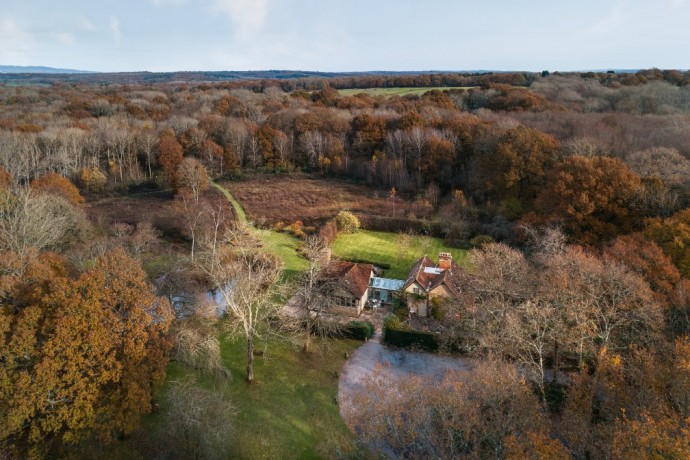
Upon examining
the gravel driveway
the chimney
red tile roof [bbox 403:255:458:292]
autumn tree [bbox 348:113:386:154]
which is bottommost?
the gravel driveway

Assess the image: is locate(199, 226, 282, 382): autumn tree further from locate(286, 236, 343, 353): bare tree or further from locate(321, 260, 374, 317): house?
locate(321, 260, 374, 317): house

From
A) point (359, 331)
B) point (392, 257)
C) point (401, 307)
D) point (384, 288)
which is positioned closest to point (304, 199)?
point (392, 257)

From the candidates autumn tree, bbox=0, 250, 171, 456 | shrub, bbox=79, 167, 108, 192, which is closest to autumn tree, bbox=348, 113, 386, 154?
shrub, bbox=79, 167, 108, 192

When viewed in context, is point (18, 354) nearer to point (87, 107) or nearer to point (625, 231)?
point (625, 231)

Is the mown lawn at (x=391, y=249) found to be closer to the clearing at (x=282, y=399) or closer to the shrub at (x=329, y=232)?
the shrub at (x=329, y=232)

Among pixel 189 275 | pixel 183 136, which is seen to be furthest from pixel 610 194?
pixel 183 136

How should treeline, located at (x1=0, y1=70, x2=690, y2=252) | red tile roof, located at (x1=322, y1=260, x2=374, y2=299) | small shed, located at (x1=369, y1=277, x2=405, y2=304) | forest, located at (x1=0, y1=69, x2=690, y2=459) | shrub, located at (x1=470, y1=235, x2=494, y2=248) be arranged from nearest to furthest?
forest, located at (x1=0, y1=69, x2=690, y2=459), red tile roof, located at (x1=322, y1=260, x2=374, y2=299), small shed, located at (x1=369, y1=277, x2=405, y2=304), treeline, located at (x1=0, y1=70, x2=690, y2=252), shrub, located at (x1=470, y1=235, x2=494, y2=248)
